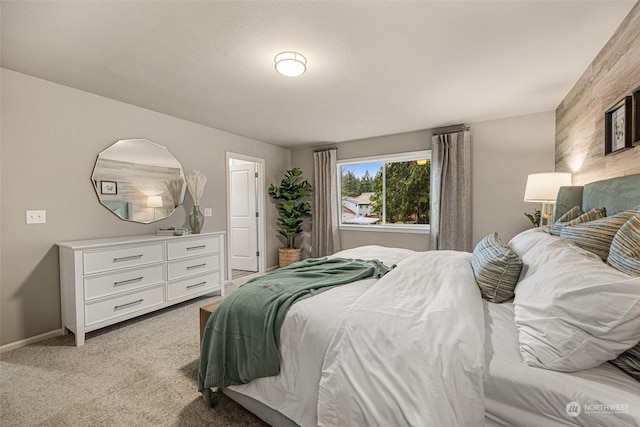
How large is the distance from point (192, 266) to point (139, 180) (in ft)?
3.82

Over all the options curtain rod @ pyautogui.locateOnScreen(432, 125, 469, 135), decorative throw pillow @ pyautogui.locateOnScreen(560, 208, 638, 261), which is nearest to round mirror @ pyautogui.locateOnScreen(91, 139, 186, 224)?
curtain rod @ pyautogui.locateOnScreen(432, 125, 469, 135)

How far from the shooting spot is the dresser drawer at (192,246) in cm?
306

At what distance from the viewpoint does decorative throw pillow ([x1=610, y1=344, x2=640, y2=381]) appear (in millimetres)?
874

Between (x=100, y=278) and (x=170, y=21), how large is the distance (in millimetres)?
2201

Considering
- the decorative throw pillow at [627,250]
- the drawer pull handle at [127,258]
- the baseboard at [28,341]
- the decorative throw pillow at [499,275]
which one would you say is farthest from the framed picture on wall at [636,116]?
the baseboard at [28,341]

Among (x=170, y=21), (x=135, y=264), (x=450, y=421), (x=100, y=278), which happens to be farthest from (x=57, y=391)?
(x=170, y=21)

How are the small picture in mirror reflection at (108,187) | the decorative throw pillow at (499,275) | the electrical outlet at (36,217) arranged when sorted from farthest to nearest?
1. the small picture in mirror reflection at (108,187)
2. the electrical outlet at (36,217)
3. the decorative throw pillow at (499,275)

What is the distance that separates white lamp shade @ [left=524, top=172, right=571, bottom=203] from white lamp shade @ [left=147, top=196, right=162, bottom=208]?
415 centimetres

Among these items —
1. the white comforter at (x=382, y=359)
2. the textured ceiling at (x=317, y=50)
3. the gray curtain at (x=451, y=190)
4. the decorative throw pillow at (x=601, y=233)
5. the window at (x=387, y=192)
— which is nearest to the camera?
the white comforter at (x=382, y=359)

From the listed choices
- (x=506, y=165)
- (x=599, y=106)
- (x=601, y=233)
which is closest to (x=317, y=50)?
(x=601, y=233)

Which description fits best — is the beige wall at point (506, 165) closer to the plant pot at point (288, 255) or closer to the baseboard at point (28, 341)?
the plant pot at point (288, 255)

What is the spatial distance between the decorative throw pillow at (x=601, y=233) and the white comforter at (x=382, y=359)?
1.85 ft

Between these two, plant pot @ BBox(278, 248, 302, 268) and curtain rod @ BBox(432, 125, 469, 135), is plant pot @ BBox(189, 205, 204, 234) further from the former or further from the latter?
curtain rod @ BBox(432, 125, 469, 135)

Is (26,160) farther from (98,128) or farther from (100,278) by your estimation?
(100,278)
